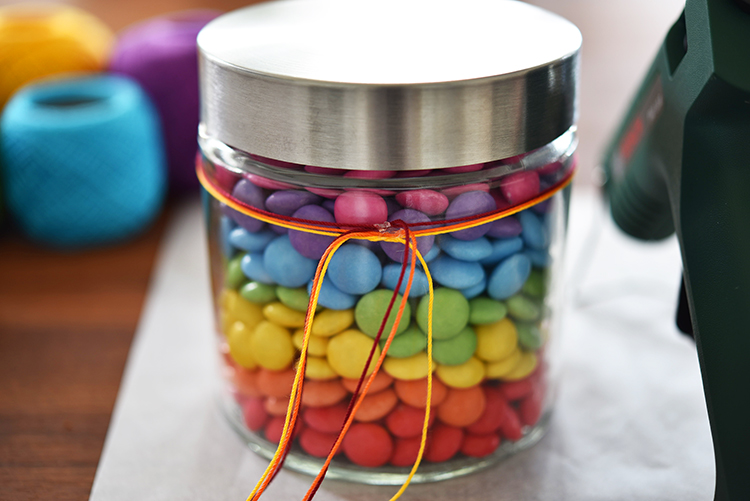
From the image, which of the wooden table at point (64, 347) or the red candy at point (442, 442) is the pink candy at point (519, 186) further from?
the wooden table at point (64, 347)

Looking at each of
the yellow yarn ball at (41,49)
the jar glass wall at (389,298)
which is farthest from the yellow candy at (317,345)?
the yellow yarn ball at (41,49)

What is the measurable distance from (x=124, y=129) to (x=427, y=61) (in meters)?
0.38

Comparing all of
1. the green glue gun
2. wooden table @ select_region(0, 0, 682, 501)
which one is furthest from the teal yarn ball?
the green glue gun

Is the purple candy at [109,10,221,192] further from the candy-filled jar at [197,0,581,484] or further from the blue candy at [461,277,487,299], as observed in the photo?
the blue candy at [461,277,487,299]

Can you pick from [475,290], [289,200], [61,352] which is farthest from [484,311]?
[61,352]

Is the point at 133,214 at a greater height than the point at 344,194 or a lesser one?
lesser

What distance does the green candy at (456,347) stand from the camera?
15.0 inches

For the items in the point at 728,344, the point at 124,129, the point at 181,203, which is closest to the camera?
the point at 728,344

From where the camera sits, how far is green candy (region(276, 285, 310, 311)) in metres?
0.38

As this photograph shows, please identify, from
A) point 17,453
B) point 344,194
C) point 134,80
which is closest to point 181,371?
point 17,453

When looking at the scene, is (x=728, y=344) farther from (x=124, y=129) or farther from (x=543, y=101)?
(x=124, y=129)

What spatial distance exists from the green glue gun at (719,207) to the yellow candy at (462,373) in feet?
0.36

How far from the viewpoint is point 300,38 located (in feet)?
1.25

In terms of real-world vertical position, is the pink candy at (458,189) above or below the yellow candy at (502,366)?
above
